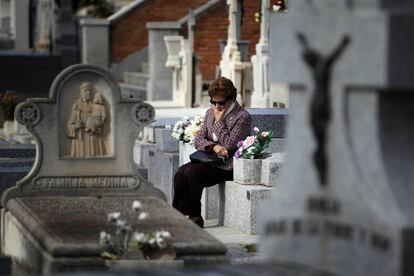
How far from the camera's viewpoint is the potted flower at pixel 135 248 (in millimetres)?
10016

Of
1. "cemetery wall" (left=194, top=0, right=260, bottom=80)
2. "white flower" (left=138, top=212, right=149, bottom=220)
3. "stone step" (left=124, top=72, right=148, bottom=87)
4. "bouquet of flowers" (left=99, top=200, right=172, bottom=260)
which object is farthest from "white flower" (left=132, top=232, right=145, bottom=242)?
"stone step" (left=124, top=72, right=148, bottom=87)

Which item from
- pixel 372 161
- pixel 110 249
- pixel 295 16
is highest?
pixel 295 16

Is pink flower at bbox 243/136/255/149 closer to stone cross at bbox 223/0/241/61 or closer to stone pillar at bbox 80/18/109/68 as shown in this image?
stone cross at bbox 223/0/241/61

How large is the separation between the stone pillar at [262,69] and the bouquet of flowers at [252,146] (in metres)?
8.41

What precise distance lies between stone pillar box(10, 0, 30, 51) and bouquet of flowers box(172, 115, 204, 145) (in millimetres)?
31409

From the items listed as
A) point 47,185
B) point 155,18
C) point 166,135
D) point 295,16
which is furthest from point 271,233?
point 155,18

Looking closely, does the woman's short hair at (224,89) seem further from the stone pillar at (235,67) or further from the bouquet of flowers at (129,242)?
the stone pillar at (235,67)

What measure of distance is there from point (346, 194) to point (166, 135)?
9.21 m

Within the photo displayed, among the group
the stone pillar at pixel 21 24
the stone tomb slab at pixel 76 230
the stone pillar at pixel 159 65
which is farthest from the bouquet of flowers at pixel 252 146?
the stone pillar at pixel 21 24

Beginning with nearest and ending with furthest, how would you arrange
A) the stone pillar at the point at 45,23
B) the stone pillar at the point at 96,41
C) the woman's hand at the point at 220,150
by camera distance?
the woman's hand at the point at 220,150
the stone pillar at the point at 96,41
the stone pillar at the point at 45,23

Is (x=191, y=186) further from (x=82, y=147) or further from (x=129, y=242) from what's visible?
(x=129, y=242)

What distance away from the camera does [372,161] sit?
24.9 feet

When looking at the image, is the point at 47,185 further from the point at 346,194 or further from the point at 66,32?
the point at 66,32

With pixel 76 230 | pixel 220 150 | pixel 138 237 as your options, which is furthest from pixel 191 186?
pixel 138 237
